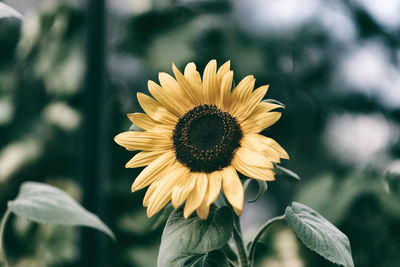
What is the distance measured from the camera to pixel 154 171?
0.20 m

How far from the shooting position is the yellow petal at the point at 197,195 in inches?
6.8

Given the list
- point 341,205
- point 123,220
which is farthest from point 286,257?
point 123,220

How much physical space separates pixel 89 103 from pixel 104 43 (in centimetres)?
15

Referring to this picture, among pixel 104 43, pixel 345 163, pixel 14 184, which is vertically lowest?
pixel 14 184

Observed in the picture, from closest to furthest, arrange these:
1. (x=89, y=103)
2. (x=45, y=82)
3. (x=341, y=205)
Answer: (x=341, y=205) < (x=89, y=103) < (x=45, y=82)

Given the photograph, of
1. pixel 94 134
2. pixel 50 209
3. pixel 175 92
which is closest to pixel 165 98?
pixel 175 92

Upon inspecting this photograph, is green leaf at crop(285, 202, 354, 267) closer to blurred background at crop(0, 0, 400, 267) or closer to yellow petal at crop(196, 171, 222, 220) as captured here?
yellow petal at crop(196, 171, 222, 220)

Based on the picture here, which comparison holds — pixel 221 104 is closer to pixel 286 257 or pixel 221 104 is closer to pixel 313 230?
pixel 313 230

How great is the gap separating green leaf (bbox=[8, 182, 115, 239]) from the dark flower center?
10 cm

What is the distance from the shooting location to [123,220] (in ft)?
2.94

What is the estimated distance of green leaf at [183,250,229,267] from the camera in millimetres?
204

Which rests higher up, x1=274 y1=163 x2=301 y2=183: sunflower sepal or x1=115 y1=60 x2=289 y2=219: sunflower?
x1=115 y1=60 x2=289 y2=219: sunflower

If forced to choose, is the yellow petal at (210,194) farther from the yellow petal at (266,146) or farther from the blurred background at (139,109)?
the blurred background at (139,109)

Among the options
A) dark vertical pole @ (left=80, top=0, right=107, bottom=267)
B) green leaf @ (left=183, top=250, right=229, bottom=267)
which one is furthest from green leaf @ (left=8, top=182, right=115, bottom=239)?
dark vertical pole @ (left=80, top=0, right=107, bottom=267)
